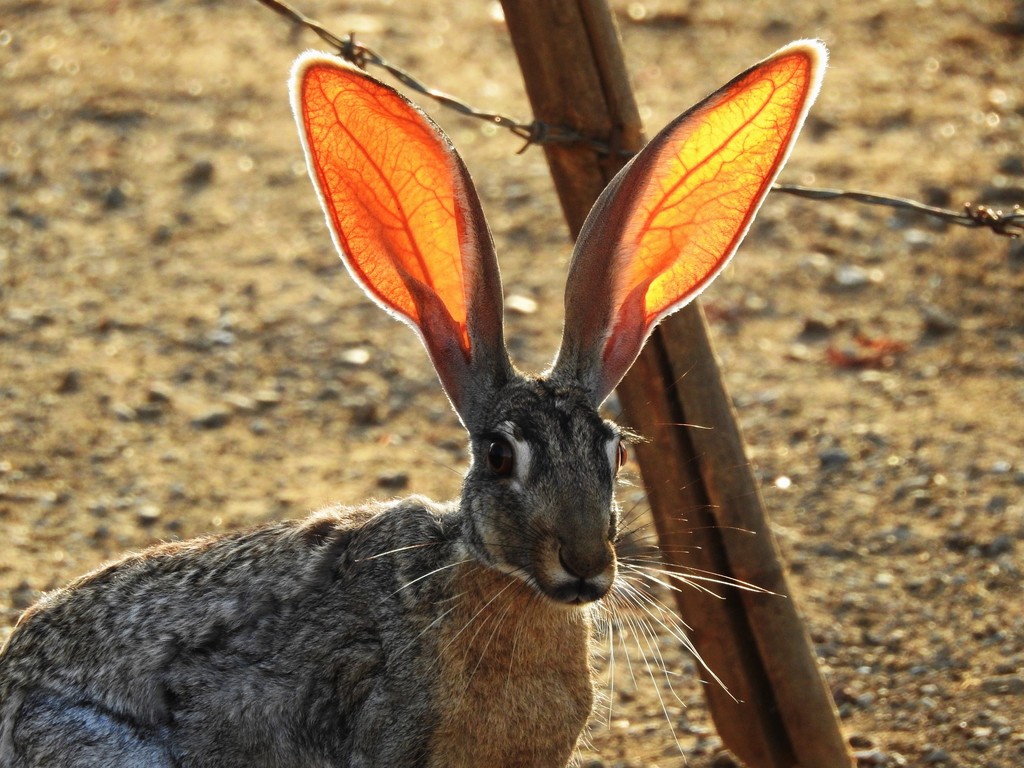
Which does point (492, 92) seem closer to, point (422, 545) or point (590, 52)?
point (590, 52)

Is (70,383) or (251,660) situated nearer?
(251,660)

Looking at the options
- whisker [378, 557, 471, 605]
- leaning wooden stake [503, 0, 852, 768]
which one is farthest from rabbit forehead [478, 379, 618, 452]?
leaning wooden stake [503, 0, 852, 768]

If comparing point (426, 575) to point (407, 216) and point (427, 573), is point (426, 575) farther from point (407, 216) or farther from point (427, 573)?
point (407, 216)

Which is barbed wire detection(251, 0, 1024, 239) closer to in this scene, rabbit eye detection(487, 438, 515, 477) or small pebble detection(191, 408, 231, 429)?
rabbit eye detection(487, 438, 515, 477)

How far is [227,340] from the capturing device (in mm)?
8773

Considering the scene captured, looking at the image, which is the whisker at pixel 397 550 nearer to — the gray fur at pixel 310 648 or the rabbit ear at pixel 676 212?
the gray fur at pixel 310 648

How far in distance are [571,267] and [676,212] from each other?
0.38m

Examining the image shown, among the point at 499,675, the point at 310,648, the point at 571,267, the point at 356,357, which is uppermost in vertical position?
the point at 571,267

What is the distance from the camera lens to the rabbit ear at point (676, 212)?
4.42 m

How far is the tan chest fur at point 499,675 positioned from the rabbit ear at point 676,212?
0.71 meters

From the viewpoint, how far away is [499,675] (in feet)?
15.1

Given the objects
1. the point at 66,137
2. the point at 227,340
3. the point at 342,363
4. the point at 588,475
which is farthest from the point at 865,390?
the point at 66,137

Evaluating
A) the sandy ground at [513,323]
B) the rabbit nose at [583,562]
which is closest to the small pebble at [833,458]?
the sandy ground at [513,323]

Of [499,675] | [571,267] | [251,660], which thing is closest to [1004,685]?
[499,675]
